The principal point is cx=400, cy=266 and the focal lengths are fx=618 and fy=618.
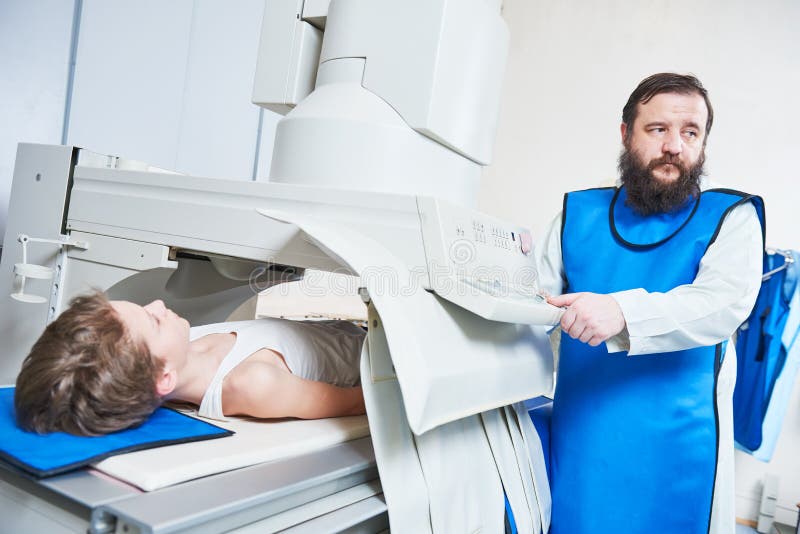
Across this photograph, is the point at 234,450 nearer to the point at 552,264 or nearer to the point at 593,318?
the point at 593,318

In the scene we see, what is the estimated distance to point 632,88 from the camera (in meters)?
3.83

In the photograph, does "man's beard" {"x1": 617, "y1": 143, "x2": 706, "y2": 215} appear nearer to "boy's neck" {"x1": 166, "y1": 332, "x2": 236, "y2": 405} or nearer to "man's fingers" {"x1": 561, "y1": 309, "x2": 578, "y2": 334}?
"man's fingers" {"x1": 561, "y1": 309, "x2": 578, "y2": 334}

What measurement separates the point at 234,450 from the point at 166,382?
228 mm

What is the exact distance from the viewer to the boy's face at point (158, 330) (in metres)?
1.10

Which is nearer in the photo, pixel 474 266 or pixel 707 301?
pixel 474 266

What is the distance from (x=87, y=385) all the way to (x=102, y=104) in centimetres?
187

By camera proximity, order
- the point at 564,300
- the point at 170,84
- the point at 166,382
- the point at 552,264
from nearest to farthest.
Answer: the point at 166,382
the point at 564,300
the point at 552,264
the point at 170,84

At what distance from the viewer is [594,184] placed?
3.94m

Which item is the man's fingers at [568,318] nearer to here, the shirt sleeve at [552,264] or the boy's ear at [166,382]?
the shirt sleeve at [552,264]

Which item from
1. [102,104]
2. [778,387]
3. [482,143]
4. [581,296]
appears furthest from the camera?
[778,387]

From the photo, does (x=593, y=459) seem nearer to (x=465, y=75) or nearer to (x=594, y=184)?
(x=465, y=75)

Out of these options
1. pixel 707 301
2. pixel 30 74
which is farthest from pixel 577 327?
pixel 30 74

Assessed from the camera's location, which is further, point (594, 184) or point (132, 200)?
point (594, 184)

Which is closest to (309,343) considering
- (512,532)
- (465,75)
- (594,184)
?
(512,532)
